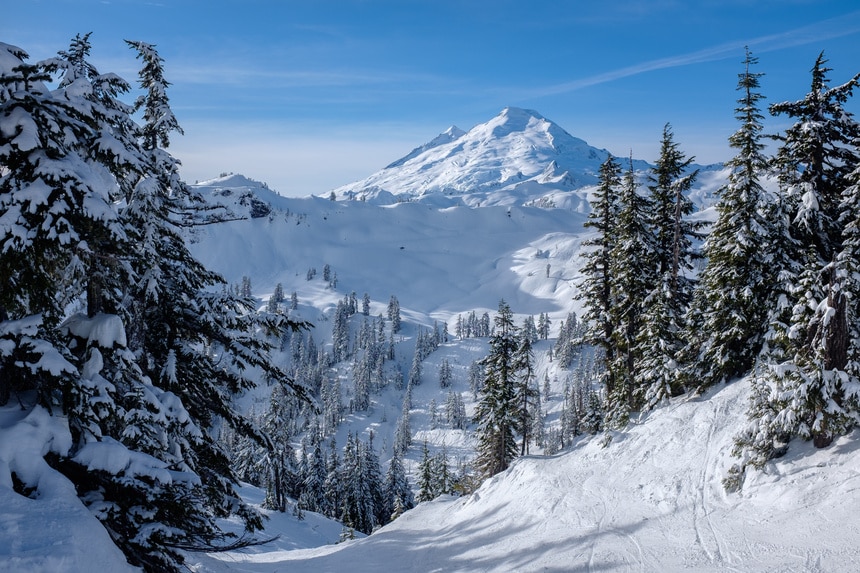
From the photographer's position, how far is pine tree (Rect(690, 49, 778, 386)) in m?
20.5

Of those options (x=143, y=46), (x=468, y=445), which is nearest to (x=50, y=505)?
(x=143, y=46)

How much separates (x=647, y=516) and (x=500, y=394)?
19.3m

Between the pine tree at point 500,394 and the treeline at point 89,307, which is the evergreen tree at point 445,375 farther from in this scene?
the treeline at point 89,307

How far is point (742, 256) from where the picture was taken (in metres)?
20.5

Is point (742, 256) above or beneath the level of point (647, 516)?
above

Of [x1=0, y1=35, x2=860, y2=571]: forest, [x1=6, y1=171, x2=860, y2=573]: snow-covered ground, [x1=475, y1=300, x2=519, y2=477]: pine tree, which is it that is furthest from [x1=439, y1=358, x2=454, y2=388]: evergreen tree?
[x1=6, y1=171, x2=860, y2=573]: snow-covered ground

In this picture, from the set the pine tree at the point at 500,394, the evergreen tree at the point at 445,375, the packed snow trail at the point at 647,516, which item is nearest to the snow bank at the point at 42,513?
the packed snow trail at the point at 647,516

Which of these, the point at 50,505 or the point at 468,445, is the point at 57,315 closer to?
the point at 50,505

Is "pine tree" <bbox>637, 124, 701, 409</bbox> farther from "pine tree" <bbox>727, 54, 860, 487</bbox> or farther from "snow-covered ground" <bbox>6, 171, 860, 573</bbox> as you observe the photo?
"pine tree" <bbox>727, 54, 860, 487</bbox>

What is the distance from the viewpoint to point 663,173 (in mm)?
26922

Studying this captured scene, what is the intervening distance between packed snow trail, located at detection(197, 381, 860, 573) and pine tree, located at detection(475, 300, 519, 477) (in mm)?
8862

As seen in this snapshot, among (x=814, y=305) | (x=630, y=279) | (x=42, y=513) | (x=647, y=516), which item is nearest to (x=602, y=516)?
(x=647, y=516)

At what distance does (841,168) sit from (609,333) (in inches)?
558

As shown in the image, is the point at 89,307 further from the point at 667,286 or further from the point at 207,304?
the point at 667,286
